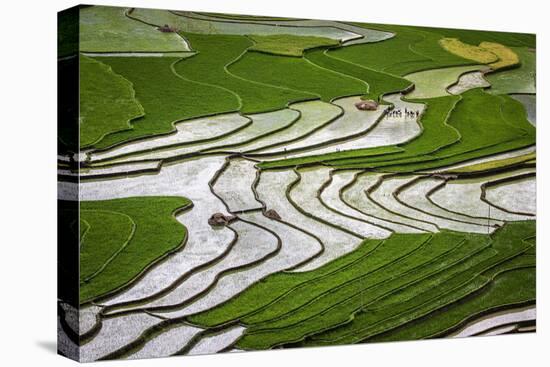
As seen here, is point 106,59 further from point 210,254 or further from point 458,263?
point 458,263

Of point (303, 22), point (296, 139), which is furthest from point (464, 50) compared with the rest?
point (296, 139)

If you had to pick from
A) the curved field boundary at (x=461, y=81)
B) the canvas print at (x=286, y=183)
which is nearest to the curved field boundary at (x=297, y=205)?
the canvas print at (x=286, y=183)

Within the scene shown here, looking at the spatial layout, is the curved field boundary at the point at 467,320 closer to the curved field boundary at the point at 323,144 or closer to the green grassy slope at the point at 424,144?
the green grassy slope at the point at 424,144

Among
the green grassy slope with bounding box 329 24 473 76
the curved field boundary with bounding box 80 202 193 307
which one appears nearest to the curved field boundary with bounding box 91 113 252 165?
the curved field boundary with bounding box 80 202 193 307

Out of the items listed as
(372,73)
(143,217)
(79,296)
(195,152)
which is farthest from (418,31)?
(79,296)

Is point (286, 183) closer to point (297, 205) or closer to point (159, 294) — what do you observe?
point (297, 205)

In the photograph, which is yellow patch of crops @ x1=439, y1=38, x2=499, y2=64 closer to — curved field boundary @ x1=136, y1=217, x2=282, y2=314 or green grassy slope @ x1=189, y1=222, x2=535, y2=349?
green grassy slope @ x1=189, y1=222, x2=535, y2=349
